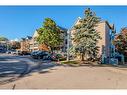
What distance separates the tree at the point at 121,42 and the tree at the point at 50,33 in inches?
468

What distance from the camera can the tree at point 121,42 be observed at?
60.1 meters

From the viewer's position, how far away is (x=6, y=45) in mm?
138500

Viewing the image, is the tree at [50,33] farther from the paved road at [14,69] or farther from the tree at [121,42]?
the paved road at [14,69]

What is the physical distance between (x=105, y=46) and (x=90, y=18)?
1629 centimetres

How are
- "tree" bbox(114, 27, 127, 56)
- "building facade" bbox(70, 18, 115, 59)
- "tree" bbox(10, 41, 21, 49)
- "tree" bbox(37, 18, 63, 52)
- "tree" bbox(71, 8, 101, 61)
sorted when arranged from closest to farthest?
"tree" bbox(71, 8, 101, 61)
"building facade" bbox(70, 18, 115, 59)
"tree" bbox(114, 27, 127, 56)
"tree" bbox(37, 18, 63, 52)
"tree" bbox(10, 41, 21, 49)

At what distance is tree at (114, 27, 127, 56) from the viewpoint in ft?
197

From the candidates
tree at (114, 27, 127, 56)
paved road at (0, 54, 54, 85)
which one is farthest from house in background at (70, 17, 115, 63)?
paved road at (0, 54, 54, 85)

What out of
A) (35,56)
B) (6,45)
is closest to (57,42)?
(35,56)

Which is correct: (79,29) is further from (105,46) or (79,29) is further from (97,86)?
(97,86)

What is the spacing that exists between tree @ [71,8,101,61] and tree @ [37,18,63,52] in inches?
636

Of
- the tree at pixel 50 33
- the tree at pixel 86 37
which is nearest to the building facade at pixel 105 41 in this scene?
the tree at pixel 50 33

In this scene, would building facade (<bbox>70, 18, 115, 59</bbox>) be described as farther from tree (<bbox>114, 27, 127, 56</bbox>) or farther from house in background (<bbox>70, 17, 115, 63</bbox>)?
tree (<bbox>114, 27, 127, 56</bbox>)

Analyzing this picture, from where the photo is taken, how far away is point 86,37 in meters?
44.9

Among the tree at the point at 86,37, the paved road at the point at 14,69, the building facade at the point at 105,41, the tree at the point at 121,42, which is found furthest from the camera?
the tree at the point at 121,42
